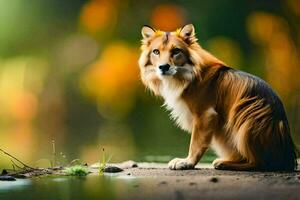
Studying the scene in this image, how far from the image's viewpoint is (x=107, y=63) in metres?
4.99

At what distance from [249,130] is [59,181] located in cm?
110

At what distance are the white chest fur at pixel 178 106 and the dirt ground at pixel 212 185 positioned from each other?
293 mm

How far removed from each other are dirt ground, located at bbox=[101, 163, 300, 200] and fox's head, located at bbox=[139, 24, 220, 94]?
572 millimetres

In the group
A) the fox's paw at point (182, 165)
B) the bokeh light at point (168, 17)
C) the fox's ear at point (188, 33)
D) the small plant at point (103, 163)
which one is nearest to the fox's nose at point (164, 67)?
the fox's ear at point (188, 33)

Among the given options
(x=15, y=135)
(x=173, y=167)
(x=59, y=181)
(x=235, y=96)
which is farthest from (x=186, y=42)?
(x=15, y=135)

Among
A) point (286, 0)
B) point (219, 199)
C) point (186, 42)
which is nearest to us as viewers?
point (219, 199)

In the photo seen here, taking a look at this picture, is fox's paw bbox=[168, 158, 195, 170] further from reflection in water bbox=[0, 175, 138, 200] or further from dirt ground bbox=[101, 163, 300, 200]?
reflection in water bbox=[0, 175, 138, 200]

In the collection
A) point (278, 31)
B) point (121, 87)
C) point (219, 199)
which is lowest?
point (219, 199)

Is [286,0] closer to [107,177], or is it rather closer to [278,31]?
[278,31]

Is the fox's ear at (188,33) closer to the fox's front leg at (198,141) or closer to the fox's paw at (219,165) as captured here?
the fox's front leg at (198,141)

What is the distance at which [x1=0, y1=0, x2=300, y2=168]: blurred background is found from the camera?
4.75 metres

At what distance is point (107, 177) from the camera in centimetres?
362

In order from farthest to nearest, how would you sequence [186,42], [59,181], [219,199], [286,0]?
[286,0]
[186,42]
[59,181]
[219,199]

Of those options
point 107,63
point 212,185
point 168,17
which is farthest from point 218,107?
point 107,63
